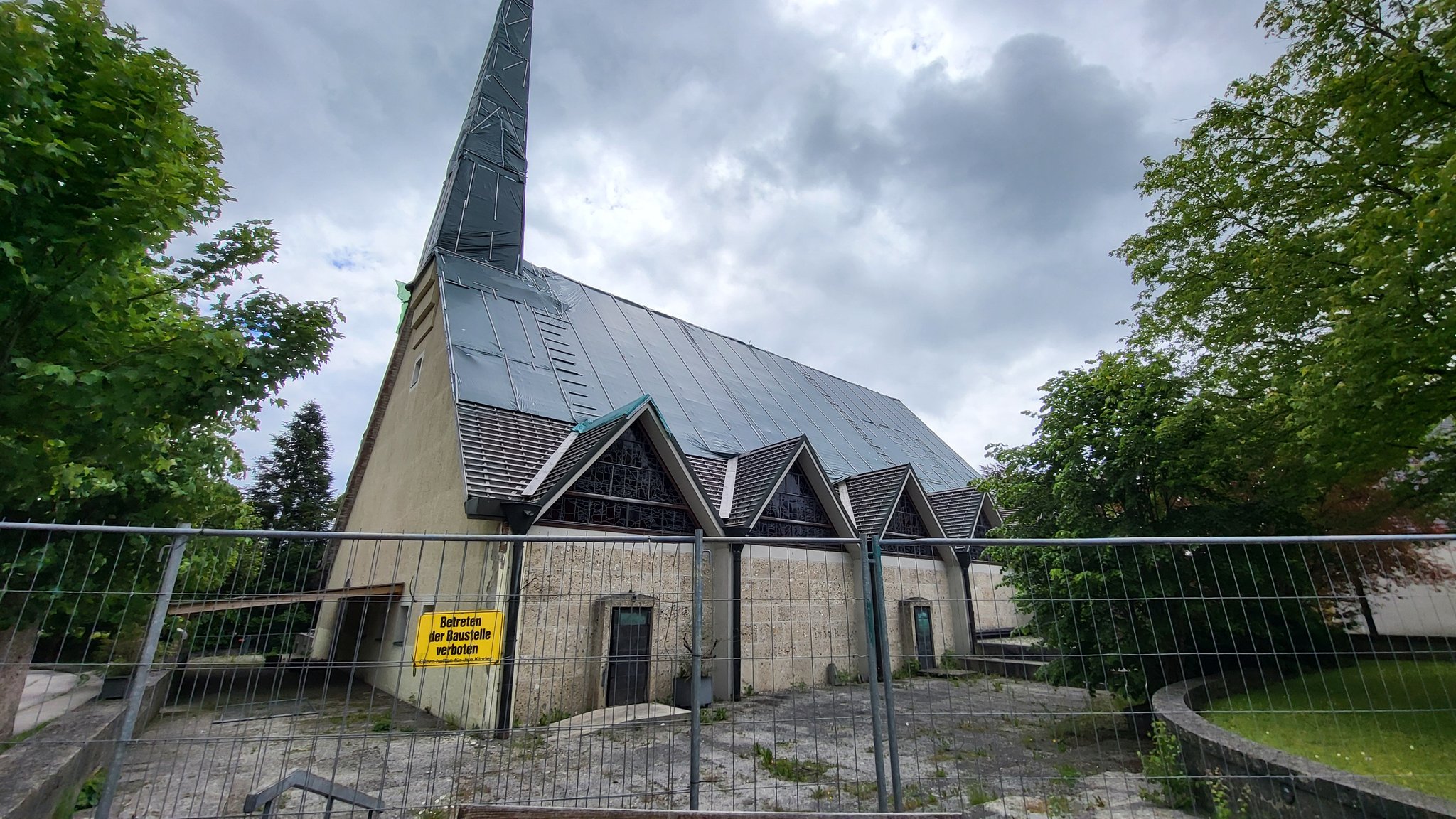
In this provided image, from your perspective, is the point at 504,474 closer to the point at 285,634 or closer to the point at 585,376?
the point at 585,376

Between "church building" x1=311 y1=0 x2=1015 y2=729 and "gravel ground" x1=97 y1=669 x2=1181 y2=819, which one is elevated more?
"church building" x1=311 y1=0 x2=1015 y2=729

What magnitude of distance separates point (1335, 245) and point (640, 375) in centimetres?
1301

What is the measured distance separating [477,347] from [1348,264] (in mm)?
13891

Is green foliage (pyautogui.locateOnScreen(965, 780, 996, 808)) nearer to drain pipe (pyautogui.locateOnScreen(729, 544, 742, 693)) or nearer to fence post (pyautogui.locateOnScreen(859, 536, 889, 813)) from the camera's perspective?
fence post (pyautogui.locateOnScreen(859, 536, 889, 813))

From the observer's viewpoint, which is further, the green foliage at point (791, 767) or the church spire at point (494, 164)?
the church spire at point (494, 164)

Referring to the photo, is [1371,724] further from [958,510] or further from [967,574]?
[958,510]

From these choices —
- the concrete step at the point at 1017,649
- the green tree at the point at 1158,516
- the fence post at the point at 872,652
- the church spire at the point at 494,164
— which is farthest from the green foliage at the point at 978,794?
the church spire at the point at 494,164

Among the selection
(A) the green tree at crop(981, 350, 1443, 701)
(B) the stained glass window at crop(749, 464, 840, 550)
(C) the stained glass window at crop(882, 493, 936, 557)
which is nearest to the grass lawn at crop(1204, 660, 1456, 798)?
(A) the green tree at crop(981, 350, 1443, 701)

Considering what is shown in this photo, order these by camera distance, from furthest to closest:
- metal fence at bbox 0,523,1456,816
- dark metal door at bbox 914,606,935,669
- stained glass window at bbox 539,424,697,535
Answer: dark metal door at bbox 914,606,935,669, stained glass window at bbox 539,424,697,535, metal fence at bbox 0,523,1456,816

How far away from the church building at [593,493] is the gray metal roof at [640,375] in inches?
3.3

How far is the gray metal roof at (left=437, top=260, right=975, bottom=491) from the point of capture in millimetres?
13188

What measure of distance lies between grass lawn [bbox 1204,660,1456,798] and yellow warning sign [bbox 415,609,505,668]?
4.81 m

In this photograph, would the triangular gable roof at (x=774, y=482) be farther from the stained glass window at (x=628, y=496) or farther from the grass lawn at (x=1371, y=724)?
the grass lawn at (x=1371, y=724)

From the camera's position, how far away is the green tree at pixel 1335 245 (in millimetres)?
5660
